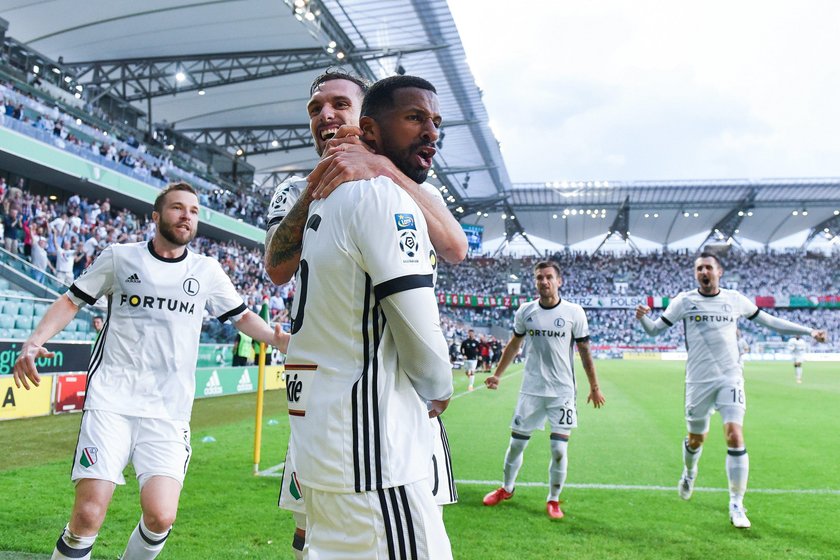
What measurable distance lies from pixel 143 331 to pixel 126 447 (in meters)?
0.66

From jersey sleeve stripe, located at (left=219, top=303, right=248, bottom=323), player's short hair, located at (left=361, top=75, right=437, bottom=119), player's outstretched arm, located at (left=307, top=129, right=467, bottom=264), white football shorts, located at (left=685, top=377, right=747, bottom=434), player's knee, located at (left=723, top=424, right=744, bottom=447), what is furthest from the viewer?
white football shorts, located at (left=685, top=377, right=747, bottom=434)

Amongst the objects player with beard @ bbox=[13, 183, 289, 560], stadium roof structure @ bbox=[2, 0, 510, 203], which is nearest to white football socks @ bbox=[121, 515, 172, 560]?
player with beard @ bbox=[13, 183, 289, 560]

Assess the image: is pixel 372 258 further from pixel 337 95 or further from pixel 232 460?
pixel 232 460

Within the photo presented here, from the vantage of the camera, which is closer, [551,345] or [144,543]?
[144,543]

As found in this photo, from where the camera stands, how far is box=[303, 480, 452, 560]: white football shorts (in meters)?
1.69

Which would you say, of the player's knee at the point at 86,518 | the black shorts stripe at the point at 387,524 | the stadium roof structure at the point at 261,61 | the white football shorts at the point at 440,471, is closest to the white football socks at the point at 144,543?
the player's knee at the point at 86,518

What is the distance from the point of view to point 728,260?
2537 inches

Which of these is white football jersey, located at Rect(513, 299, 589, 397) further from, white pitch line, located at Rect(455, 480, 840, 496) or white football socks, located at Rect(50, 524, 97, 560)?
white football socks, located at Rect(50, 524, 97, 560)

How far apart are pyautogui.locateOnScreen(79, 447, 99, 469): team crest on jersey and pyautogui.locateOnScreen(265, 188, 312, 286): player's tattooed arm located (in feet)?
5.81

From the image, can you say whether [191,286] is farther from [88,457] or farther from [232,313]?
[88,457]

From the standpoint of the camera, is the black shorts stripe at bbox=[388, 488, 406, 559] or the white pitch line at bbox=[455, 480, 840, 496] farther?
the white pitch line at bbox=[455, 480, 840, 496]

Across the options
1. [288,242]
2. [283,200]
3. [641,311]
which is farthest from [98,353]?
[641,311]

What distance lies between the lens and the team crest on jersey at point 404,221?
5.66ft

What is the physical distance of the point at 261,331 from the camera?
4148 millimetres
